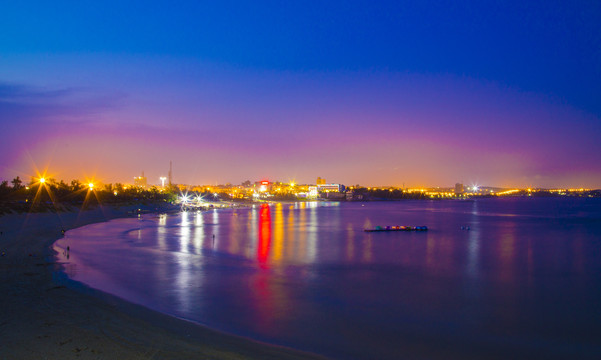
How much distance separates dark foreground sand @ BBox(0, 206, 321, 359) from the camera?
7.68 meters

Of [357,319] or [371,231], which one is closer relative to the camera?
[357,319]

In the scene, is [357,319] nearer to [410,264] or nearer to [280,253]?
[410,264]

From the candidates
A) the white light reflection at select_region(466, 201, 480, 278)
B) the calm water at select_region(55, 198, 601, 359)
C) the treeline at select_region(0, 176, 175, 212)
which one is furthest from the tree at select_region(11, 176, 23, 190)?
the white light reflection at select_region(466, 201, 480, 278)

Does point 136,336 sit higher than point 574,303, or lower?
higher

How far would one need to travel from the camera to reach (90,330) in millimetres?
8945

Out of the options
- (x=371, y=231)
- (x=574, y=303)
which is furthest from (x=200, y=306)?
(x=371, y=231)

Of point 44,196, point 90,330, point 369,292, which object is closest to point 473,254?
point 369,292

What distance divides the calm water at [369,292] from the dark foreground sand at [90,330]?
1.27 meters

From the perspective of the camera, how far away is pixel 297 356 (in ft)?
29.3

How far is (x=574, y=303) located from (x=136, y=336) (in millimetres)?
16114

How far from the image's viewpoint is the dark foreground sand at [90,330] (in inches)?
302

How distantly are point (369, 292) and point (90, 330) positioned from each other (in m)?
10.7

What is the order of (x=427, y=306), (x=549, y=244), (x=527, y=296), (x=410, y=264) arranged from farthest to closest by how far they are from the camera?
1. (x=549, y=244)
2. (x=410, y=264)
3. (x=527, y=296)
4. (x=427, y=306)

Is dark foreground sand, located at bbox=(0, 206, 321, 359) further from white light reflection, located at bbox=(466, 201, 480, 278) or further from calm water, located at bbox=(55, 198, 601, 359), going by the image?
white light reflection, located at bbox=(466, 201, 480, 278)
